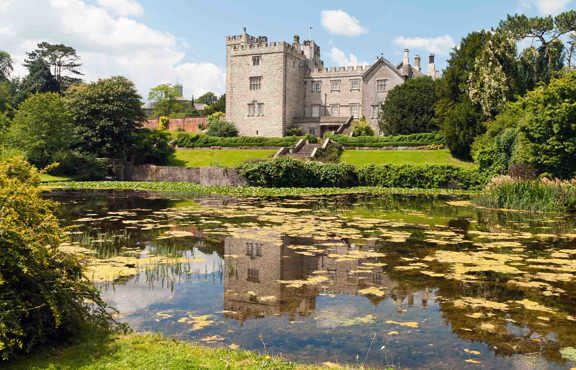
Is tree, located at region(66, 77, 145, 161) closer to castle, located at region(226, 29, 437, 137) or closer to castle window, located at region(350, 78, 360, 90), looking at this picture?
castle, located at region(226, 29, 437, 137)

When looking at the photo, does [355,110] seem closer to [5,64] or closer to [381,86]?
[381,86]

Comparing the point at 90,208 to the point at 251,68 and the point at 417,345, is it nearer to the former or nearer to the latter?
the point at 417,345

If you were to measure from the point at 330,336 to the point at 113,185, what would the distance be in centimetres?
3182

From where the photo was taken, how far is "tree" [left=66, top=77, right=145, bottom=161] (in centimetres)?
4472

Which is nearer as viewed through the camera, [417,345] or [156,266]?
[417,345]

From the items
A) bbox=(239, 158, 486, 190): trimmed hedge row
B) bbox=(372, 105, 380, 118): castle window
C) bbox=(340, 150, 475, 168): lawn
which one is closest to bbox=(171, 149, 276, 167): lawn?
bbox=(340, 150, 475, 168): lawn

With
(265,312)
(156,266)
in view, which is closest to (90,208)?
(156,266)

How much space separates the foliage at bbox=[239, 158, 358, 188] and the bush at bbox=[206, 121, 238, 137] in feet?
82.7

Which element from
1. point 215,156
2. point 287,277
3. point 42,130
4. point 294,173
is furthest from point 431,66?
point 287,277

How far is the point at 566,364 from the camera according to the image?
630 cm

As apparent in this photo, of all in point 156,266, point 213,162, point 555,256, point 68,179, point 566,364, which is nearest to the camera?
point 566,364

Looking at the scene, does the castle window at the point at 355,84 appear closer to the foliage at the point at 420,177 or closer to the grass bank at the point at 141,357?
the foliage at the point at 420,177

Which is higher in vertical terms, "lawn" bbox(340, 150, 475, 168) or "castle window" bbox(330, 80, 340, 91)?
"castle window" bbox(330, 80, 340, 91)

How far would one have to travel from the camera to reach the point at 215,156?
1957 inches
